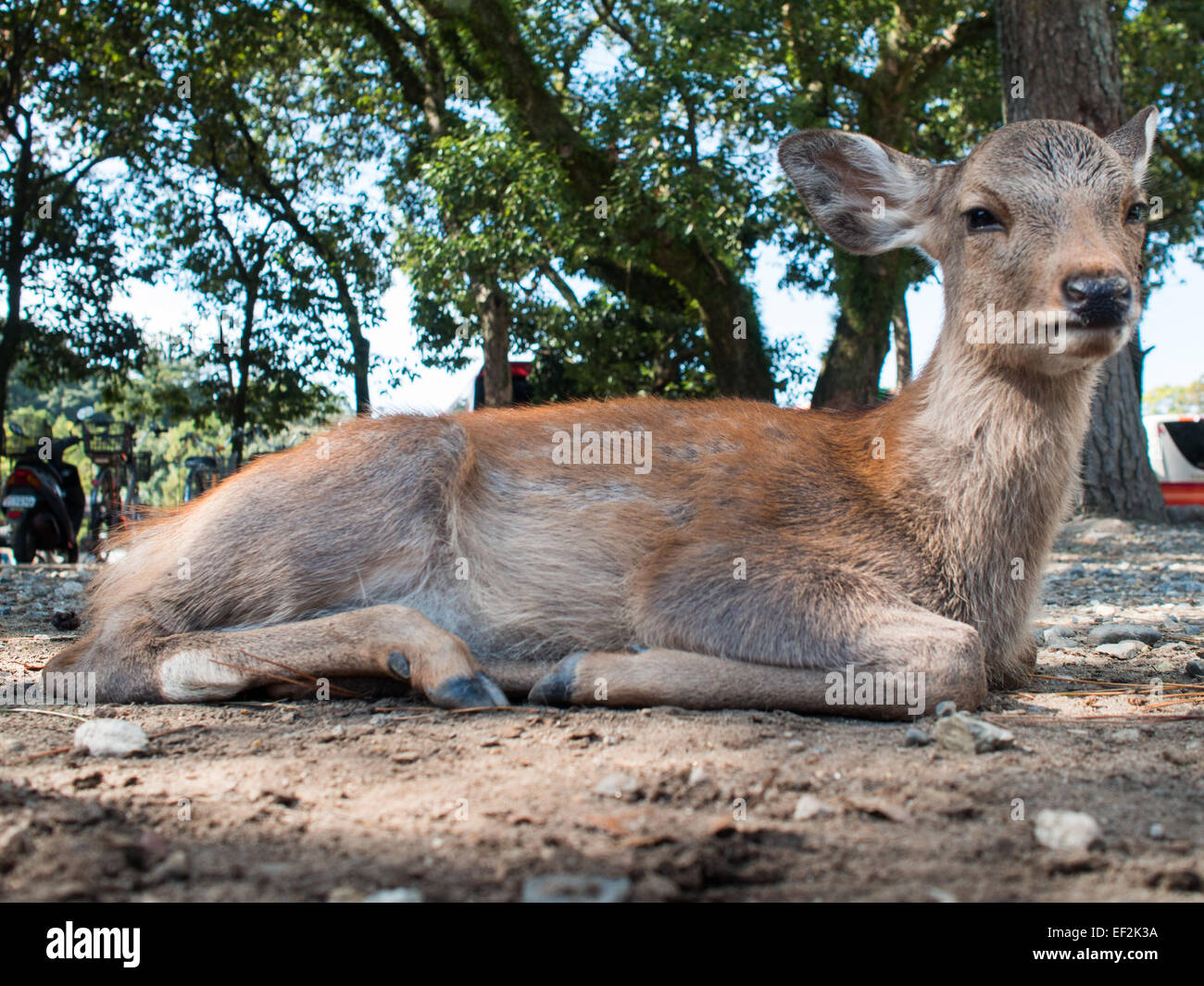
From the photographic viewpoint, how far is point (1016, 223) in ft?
12.9

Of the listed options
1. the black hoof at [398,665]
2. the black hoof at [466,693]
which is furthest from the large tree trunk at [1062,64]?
the black hoof at [398,665]

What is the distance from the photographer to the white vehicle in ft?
81.6

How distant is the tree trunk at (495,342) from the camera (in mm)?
15852

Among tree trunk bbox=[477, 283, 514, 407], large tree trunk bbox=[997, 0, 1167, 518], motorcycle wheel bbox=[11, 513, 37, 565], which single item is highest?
large tree trunk bbox=[997, 0, 1167, 518]

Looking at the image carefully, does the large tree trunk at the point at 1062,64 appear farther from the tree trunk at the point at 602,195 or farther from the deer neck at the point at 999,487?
the deer neck at the point at 999,487

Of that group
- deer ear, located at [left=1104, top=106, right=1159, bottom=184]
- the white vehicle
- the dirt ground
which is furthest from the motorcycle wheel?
the white vehicle

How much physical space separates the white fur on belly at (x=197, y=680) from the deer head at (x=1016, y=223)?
9.93 feet

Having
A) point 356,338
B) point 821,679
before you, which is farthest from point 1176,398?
point 821,679

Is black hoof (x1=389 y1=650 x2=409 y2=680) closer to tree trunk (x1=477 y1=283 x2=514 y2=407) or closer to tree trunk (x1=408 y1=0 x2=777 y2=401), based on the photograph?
tree trunk (x1=408 y1=0 x2=777 y2=401)

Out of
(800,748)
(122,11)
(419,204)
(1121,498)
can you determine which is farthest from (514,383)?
(800,748)

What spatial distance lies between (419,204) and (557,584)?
649 inches

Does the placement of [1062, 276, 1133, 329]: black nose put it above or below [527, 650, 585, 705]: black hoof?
above

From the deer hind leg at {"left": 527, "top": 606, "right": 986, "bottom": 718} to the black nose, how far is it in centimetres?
111
